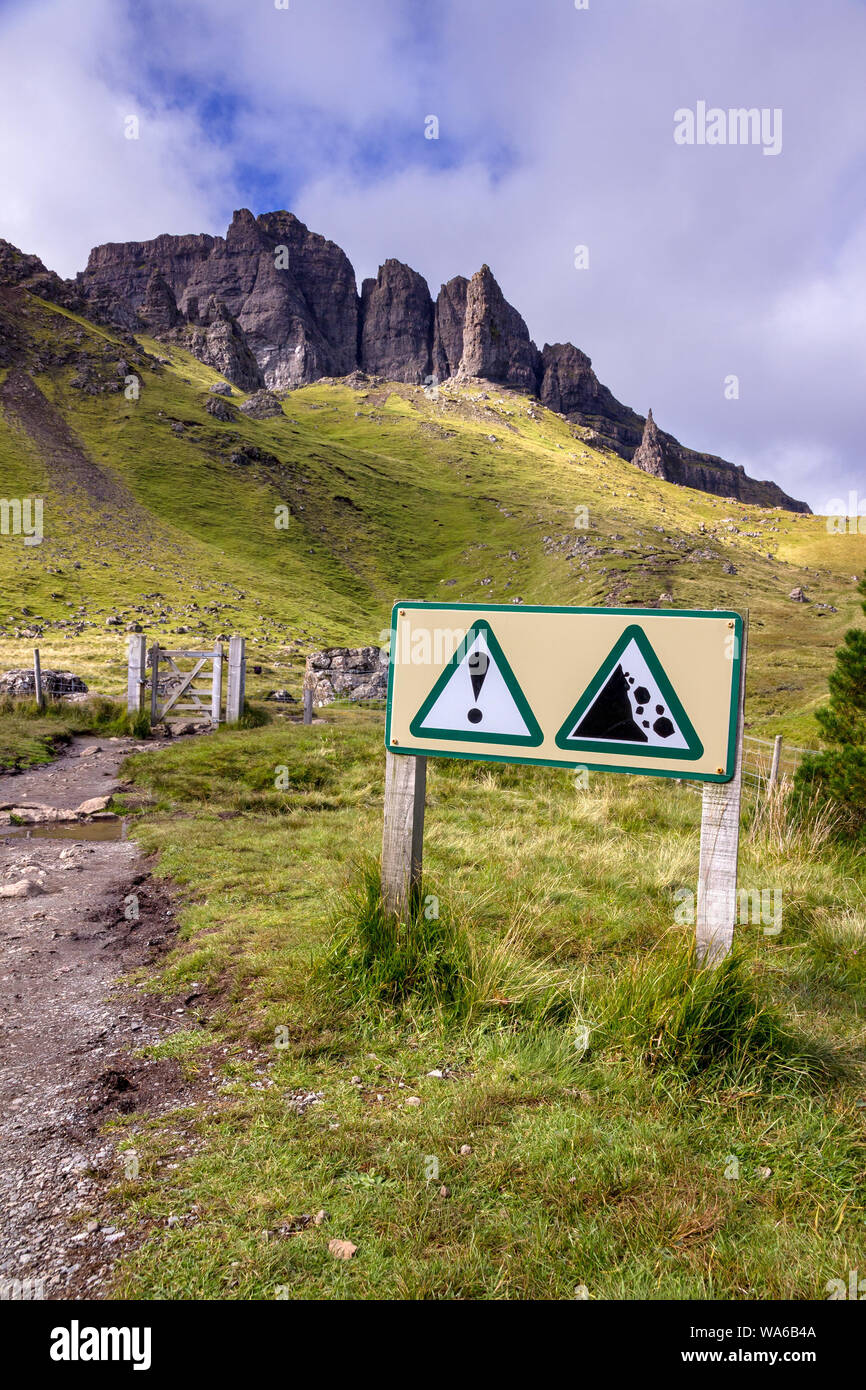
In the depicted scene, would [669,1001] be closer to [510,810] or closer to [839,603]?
[510,810]

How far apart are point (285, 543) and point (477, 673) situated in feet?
304

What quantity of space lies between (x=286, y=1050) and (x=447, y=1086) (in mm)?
880

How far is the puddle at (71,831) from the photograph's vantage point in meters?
8.71

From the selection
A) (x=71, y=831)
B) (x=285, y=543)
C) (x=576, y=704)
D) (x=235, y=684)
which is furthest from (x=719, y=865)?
(x=285, y=543)

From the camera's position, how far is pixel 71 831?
903 centimetres

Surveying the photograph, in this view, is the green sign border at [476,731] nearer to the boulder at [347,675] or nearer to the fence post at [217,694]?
the fence post at [217,694]

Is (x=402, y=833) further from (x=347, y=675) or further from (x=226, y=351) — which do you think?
(x=226, y=351)

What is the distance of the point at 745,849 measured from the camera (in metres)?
6.64

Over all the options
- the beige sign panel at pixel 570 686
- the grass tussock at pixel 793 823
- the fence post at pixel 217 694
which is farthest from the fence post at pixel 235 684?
the beige sign panel at pixel 570 686

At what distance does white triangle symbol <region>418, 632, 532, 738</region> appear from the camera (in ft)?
12.2

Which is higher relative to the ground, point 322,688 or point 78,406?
point 78,406

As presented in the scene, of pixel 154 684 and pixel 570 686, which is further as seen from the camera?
pixel 154 684
